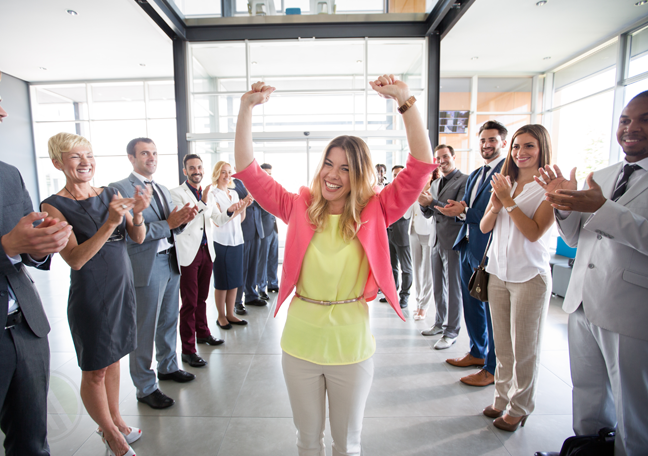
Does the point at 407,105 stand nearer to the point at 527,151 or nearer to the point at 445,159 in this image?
the point at 527,151

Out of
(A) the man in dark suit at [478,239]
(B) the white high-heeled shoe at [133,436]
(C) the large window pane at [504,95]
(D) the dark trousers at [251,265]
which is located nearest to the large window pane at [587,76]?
(C) the large window pane at [504,95]

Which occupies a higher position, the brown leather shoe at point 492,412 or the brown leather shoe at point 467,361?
the brown leather shoe at point 492,412

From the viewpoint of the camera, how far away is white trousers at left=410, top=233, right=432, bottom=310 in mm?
4281

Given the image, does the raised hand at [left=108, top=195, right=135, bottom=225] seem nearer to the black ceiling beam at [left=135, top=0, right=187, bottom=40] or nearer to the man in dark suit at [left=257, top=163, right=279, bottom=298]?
the man in dark suit at [left=257, top=163, right=279, bottom=298]

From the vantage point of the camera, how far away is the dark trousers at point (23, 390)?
1.27 metres

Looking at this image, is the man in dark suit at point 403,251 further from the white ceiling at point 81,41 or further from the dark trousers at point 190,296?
the white ceiling at point 81,41

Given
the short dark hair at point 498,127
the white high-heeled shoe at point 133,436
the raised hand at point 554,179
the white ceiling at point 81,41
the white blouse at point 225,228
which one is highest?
the white ceiling at point 81,41

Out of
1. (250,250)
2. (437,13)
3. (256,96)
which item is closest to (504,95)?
(437,13)

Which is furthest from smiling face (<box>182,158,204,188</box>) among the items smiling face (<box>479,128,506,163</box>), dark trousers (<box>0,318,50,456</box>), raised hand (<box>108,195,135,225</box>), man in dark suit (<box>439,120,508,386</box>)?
smiling face (<box>479,128,506,163</box>)

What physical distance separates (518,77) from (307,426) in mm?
10428

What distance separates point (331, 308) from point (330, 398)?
1.31ft

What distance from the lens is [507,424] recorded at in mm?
2127

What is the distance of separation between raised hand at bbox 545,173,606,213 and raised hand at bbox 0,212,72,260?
201 centimetres

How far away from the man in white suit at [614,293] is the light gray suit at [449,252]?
166 cm
